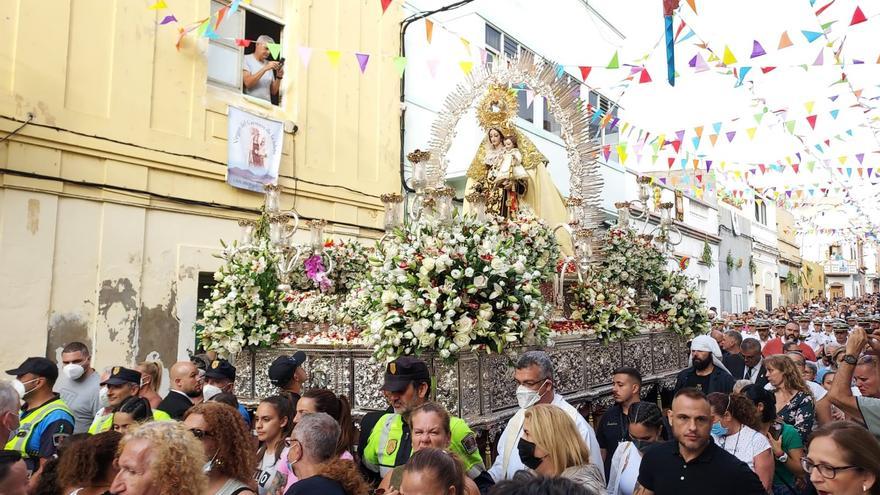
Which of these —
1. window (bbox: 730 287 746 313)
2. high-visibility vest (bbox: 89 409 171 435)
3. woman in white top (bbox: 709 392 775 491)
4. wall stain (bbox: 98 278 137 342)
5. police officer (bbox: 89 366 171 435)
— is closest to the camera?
woman in white top (bbox: 709 392 775 491)

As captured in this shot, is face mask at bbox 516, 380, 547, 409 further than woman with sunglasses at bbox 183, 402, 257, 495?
Yes

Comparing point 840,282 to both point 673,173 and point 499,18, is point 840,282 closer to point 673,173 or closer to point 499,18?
point 673,173

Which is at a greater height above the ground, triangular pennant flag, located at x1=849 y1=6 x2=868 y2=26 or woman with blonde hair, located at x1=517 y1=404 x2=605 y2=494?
triangular pennant flag, located at x1=849 y1=6 x2=868 y2=26

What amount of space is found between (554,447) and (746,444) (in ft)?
4.68

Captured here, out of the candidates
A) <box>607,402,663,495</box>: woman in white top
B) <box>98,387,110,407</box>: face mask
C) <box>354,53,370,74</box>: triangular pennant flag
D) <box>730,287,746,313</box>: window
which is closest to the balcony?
<box>730,287,746,313</box>: window

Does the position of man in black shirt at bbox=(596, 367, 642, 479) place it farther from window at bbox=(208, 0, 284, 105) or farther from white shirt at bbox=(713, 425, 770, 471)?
window at bbox=(208, 0, 284, 105)

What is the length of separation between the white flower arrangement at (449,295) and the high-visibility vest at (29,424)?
2296 mm

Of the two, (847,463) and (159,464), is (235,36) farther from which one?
(847,463)

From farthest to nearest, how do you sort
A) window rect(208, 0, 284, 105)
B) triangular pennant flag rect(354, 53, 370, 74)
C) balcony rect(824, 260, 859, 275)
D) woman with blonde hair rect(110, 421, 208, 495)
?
balcony rect(824, 260, 859, 275)
window rect(208, 0, 284, 105)
triangular pennant flag rect(354, 53, 370, 74)
woman with blonde hair rect(110, 421, 208, 495)

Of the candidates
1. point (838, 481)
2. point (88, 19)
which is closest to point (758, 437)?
point (838, 481)

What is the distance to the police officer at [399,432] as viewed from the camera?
344 centimetres

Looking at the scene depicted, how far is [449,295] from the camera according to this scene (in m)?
5.18

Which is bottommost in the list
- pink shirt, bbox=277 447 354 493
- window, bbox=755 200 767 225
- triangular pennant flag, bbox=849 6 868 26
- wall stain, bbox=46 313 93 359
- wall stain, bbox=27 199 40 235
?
pink shirt, bbox=277 447 354 493

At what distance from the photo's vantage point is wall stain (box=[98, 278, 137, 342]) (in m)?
7.69
